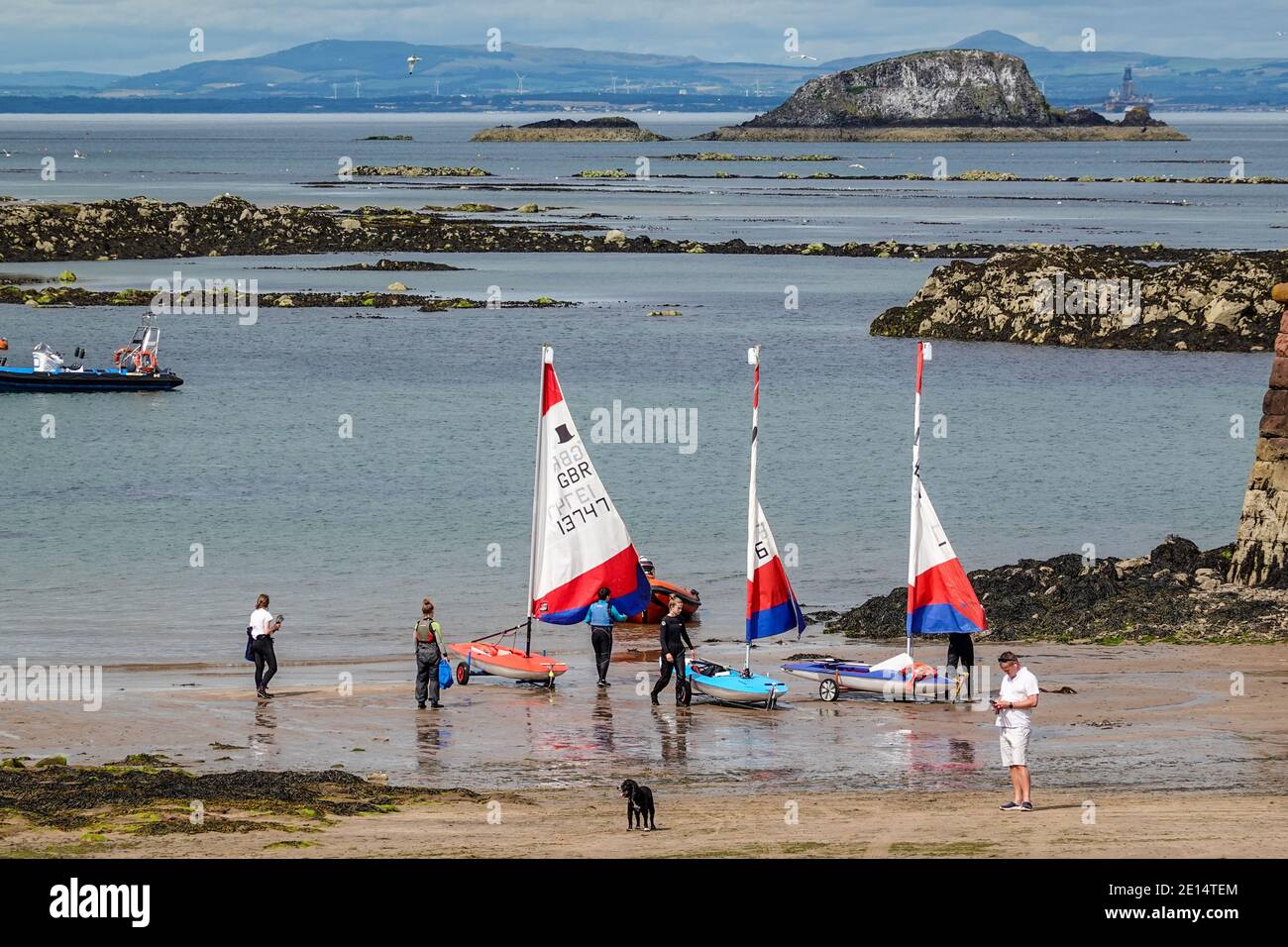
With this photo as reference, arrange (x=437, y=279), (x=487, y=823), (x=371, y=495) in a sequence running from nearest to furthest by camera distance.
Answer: (x=487, y=823) < (x=371, y=495) < (x=437, y=279)

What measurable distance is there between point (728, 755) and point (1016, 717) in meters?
4.88

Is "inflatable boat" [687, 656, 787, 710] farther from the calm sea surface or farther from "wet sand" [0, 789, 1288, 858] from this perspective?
the calm sea surface

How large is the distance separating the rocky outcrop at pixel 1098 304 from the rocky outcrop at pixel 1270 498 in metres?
53.2

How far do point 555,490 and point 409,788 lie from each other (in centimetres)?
825

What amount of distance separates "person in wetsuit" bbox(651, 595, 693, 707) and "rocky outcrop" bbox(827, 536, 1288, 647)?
6.75 metres

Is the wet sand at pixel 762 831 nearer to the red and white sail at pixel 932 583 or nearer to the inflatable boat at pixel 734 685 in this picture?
the inflatable boat at pixel 734 685

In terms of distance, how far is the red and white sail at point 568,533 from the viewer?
28.0 m

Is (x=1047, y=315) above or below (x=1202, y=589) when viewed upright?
above

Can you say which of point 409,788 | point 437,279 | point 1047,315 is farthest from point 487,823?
point 437,279

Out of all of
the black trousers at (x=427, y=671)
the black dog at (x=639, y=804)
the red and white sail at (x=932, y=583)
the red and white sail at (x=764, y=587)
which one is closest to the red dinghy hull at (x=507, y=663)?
the black trousers at (x=427, y=671)

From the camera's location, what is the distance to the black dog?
1766 centimetres

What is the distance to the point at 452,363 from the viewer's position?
79.2 meters

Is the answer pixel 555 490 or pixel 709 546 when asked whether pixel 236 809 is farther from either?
pixel 709 546

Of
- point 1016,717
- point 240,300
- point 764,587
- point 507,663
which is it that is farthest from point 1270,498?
point 240,300
